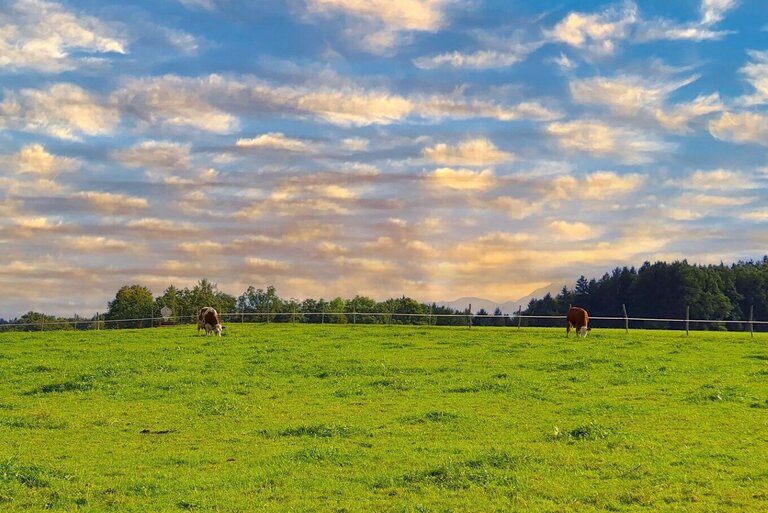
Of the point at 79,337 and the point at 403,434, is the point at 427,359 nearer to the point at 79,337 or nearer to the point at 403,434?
the point at 403,434

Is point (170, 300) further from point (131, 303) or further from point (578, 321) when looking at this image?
point (578, 321)

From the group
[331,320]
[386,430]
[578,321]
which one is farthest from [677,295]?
[386,430]

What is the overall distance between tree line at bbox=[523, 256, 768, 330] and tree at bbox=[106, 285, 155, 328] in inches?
2913

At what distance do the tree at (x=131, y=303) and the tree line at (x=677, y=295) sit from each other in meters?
74.0

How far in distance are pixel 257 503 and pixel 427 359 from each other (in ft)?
83.7

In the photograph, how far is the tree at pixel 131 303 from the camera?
132 meters

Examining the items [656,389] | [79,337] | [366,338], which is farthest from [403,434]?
[79,337]

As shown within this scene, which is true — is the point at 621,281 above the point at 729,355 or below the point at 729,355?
above

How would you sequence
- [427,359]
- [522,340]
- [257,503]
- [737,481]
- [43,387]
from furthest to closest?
[522,340]
[427,359]
[43,387]
[737,481]
[257,503]

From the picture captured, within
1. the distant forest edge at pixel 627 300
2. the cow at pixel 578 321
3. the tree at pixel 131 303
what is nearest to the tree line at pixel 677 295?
the distant forest edge at pixel 627 300

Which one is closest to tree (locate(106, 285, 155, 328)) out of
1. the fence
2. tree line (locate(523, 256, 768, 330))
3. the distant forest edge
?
the distant forest edge

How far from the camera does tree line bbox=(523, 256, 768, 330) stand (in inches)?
4683

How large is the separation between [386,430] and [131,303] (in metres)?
126

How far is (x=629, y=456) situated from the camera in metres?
16.4
